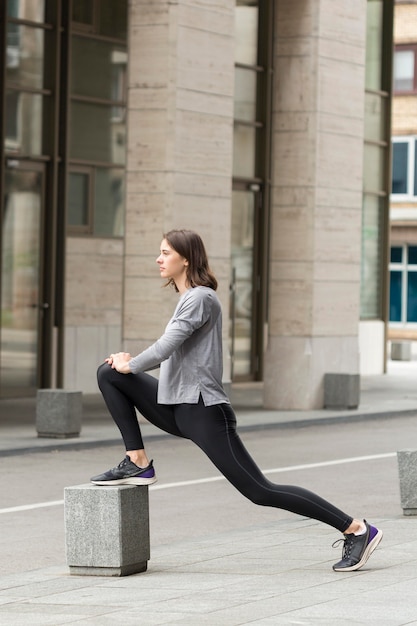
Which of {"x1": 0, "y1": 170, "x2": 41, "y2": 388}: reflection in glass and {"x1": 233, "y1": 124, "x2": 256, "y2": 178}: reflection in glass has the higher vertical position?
{"x1": 233, "y1": 124, "x2": 256, "y2": 178}: reflection in glass

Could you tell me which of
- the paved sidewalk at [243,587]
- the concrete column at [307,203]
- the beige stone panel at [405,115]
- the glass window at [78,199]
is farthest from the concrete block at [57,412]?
the beige stone panel at [405,115]

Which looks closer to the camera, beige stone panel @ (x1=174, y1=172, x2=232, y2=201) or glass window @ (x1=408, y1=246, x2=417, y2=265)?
beige stone panel @ (x1=174, y1=172, x2=232, y2=201)

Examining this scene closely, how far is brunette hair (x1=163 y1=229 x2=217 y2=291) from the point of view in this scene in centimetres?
854

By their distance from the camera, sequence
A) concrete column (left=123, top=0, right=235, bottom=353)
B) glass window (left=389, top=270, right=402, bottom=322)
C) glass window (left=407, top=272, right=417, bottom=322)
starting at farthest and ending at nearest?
glass window (left=389, top=270, right=402, bottom=322) < glass window (left=407, top=272, right=417, bottom=322) < concrete column (left=123, top=0, right=235, bottom=353)

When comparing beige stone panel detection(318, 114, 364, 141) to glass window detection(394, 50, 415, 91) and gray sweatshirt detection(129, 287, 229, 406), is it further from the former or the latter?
glass window detection(394, 50, 415, 91)

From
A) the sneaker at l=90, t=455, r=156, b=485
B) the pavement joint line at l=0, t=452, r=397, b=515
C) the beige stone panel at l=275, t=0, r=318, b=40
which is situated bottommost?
the pavement joint line at l=0, t=452, r=397, b=515

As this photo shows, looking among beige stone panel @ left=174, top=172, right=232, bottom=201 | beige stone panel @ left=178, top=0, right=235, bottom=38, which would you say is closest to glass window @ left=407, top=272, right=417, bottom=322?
beige stone panel @ left=174, top=172, right=232, bottom=201

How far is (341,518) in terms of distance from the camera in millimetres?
8625

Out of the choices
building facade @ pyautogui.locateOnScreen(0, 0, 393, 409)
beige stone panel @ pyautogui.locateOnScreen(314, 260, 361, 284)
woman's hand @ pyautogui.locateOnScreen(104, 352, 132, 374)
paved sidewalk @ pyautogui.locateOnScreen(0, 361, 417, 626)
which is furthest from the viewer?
beige stone panel @ pyautogui.locateOnScreen(314, 260, 361, 284)

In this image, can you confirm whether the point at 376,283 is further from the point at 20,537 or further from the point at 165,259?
the point at 165,259

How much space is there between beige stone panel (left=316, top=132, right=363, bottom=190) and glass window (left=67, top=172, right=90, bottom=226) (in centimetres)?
386

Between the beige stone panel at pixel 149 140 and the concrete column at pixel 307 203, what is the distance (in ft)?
10.1

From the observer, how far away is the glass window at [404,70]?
5081cm

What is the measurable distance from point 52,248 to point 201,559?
49.5 ft
